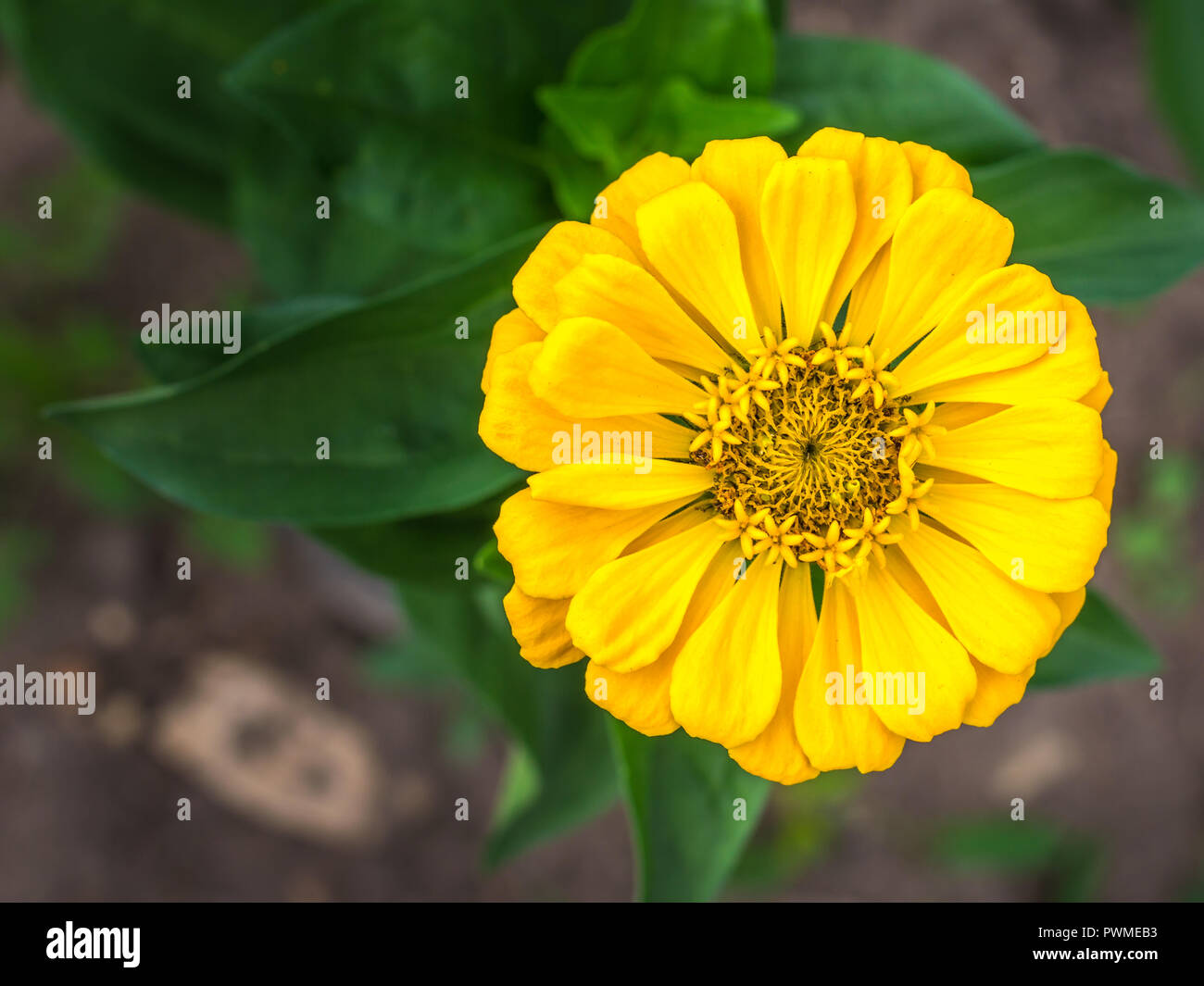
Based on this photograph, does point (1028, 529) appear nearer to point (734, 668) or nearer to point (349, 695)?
point (734, 668)

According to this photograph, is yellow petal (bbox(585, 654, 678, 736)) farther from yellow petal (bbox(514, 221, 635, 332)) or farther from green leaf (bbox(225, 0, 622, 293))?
green leaf (bbox(225, 0, 622, 293))

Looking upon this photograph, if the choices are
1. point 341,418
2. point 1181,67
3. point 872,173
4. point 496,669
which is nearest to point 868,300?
point 872,173

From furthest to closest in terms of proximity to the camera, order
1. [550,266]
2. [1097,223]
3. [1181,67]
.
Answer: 1. [1181,67]
2. [1097,223]
3. [550,266]

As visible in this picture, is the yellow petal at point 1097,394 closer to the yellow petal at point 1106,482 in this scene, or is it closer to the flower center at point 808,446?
the yellow petal at point 1106,482

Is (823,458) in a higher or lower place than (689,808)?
higher

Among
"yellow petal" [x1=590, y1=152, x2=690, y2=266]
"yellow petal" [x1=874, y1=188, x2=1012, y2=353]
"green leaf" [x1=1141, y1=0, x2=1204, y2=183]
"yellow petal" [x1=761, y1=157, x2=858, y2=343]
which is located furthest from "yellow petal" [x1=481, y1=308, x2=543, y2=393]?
"green leaf" [x1=1141, y1=0, x2=1204, y2=183]

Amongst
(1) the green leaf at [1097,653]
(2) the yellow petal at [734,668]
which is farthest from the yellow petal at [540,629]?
(1) the green leaf at [1097,653]
